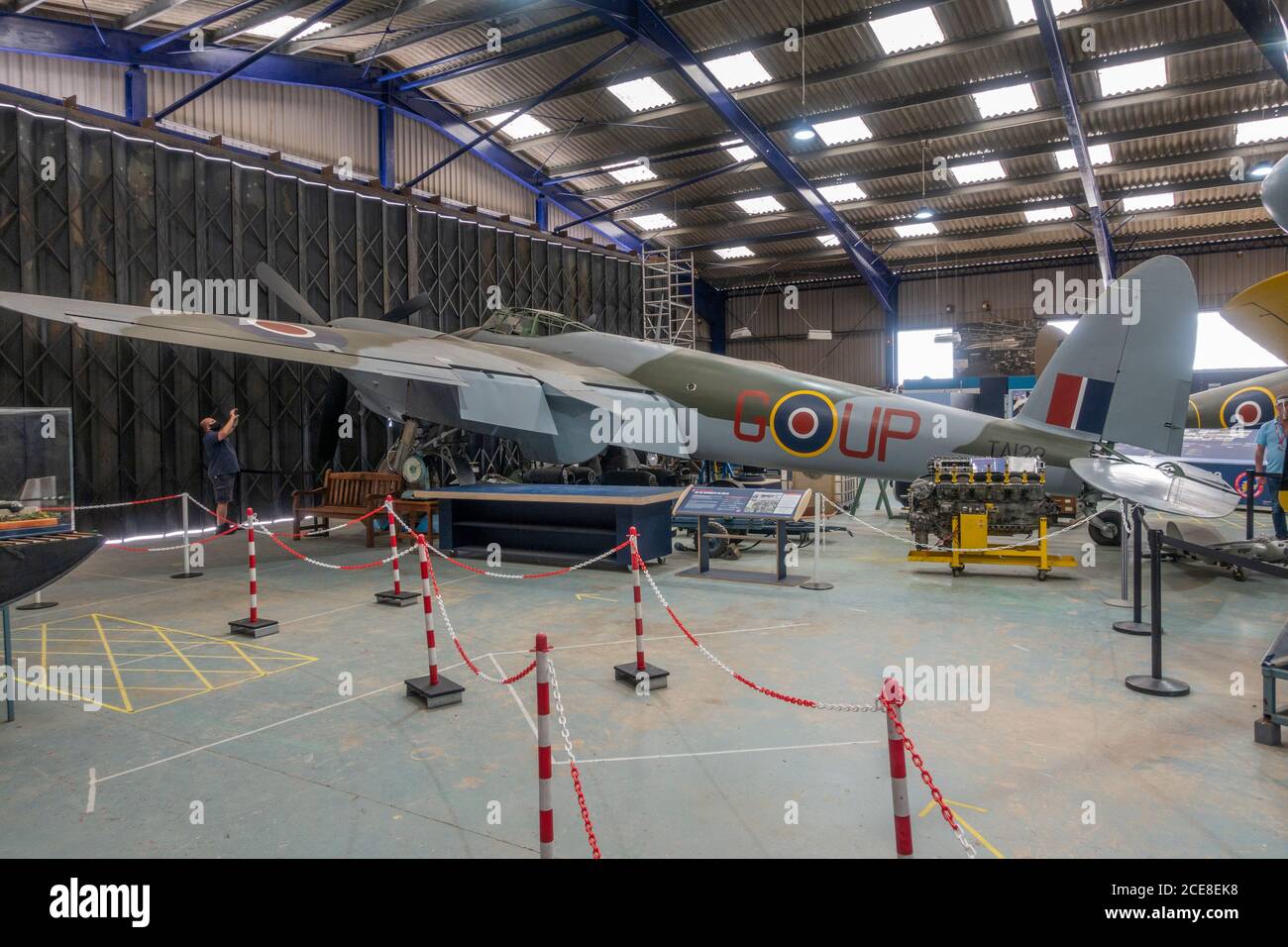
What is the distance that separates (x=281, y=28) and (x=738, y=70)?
9.30 metres

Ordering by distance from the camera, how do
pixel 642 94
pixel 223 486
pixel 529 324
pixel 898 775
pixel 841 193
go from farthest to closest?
pixel 841 193 → pixel 642 94 → pixel 529 324 → pixel 223 486 → pixel 898 775

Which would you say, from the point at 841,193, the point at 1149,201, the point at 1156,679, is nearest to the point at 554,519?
the point at 1156,679

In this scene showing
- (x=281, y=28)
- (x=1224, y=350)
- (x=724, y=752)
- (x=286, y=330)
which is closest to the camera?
(x=724, y=752)

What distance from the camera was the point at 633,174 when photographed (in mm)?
21844

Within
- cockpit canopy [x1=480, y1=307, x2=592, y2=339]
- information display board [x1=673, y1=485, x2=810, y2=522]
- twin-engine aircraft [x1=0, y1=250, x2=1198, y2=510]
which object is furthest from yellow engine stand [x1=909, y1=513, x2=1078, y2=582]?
cockpit canopy [x1=480, y1=307, x2=592, y2=339]

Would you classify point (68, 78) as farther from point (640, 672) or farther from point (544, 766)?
point (544, 766)

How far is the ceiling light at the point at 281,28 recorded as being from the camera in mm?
14102

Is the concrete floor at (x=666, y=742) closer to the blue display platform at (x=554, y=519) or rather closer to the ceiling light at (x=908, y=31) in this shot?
the blue display platform at (x=554, y=519)

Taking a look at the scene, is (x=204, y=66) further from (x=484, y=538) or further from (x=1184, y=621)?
(x=1184, y=621)

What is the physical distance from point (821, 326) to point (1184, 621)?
25.7 m

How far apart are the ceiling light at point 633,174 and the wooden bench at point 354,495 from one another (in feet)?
43.6

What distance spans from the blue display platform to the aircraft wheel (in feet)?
20.3

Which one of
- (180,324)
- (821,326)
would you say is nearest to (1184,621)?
(180,324)
